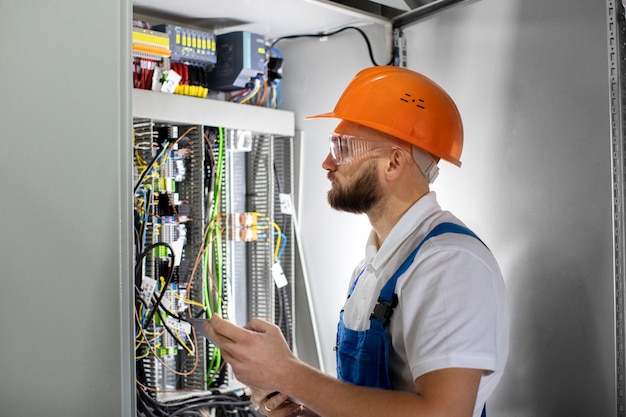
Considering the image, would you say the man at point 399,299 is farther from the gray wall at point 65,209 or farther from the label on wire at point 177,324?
the label on wire at point 177,324

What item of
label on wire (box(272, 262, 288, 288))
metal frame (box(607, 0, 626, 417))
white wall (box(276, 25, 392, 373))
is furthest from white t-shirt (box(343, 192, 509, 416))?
label on wire (box(272, 262, 288, 288))

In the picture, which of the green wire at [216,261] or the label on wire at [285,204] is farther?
the label on wire at [285,204]

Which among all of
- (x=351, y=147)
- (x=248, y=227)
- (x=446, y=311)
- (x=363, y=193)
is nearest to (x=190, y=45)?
(x=248, y=227)

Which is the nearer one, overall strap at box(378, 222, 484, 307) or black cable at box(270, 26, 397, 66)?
overall strap at box(378, 222, 484, 307)

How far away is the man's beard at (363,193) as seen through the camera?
182cm

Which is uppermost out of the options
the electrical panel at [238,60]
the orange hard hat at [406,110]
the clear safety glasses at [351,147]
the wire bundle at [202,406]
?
the electrical panel at [238,60]

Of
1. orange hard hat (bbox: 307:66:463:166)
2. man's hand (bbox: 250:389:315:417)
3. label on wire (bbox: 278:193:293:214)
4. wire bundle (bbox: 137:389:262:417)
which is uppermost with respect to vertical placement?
orange hard hat (bbox: 307:66:463:166)

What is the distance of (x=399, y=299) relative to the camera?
1.56 metres

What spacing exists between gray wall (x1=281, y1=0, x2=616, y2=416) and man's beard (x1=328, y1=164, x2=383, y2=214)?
72 centimetres

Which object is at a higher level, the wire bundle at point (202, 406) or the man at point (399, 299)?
the man at point (399, 299)

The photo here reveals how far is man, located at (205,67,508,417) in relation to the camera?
1423 mm

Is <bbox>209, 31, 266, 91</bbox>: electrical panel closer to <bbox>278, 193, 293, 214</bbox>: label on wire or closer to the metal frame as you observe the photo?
<bbox>278, 193, 293, 214</bbox>: label on wire

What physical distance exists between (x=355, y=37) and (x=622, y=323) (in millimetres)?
1725

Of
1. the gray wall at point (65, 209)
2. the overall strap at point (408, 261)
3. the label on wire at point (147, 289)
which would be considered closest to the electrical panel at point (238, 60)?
the label on wire at point (147, 289)
